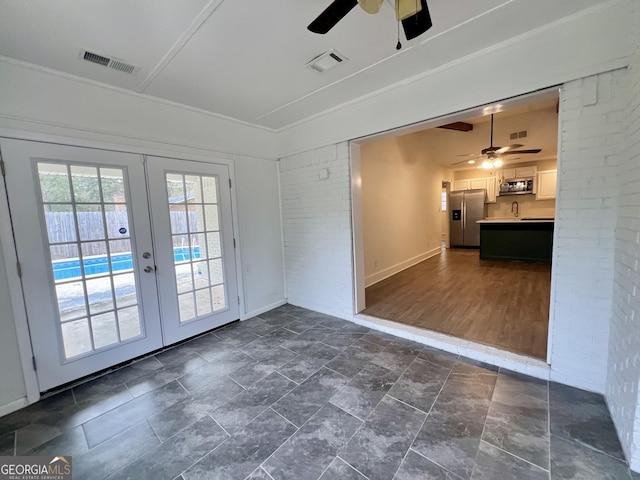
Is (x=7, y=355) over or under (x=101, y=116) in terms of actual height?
under

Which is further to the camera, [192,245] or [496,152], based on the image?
[496,152]

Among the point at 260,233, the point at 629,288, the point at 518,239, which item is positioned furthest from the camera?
the point at 518,239

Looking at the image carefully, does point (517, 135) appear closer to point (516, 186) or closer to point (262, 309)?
point (516, 186)

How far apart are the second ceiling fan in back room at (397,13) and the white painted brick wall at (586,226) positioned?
4.52 feet

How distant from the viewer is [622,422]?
1538mm

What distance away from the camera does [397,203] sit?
18.4 feet

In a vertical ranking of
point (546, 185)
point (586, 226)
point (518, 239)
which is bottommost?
point (518, 239)

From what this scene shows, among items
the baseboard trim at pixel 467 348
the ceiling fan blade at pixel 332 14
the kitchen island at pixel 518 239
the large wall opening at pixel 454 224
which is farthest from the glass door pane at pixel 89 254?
the kitchen island at pixel 518 239

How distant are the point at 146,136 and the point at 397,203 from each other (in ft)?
14.9

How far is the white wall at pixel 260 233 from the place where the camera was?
3.62m

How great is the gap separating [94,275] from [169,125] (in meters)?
1.73

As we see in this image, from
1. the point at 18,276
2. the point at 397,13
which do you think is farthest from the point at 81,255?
the point at 397,13

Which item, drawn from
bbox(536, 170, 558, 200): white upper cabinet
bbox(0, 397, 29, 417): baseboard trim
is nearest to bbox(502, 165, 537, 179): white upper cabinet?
bbox(536, 170, 558, 200): white upper cabinet

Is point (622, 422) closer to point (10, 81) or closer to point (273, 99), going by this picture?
point (273, 99)
